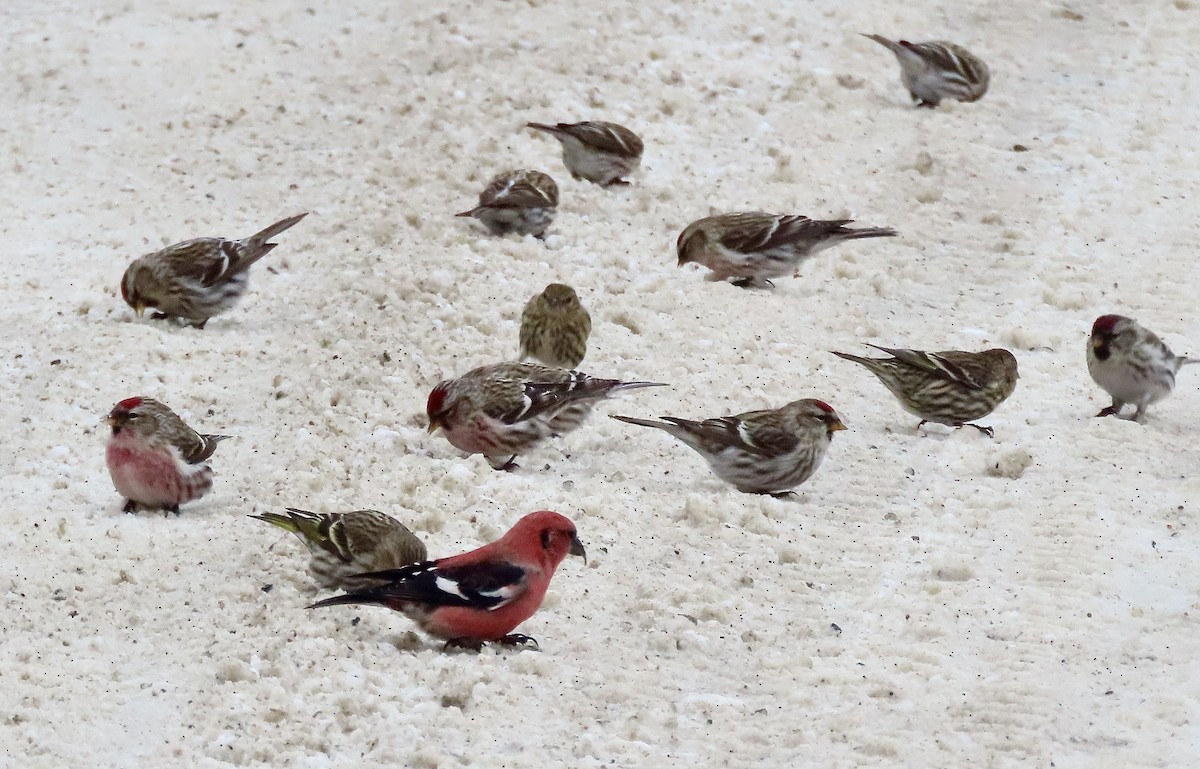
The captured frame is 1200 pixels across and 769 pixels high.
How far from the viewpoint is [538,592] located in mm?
6172

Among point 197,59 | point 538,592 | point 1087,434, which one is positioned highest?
point 538,592

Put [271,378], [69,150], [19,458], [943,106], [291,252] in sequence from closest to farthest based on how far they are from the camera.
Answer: [19,458]
[271,378]
[291,252]
[69,150]
[943,106]

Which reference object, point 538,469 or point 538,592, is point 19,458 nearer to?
point 538,469

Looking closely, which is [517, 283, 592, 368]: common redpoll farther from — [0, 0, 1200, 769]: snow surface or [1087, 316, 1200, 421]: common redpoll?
[1087, 316, 1200, 421]: common redpoll

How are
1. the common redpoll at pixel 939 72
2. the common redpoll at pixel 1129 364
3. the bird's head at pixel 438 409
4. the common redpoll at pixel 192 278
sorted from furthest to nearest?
the common redpoll at pixel 939 72
the common redpoll at pixel 192 278
the common redpoll at pixel 1129 364
the bird's head at pixel 438 409

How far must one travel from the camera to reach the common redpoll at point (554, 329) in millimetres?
8906

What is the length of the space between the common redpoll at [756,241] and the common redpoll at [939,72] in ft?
10.0

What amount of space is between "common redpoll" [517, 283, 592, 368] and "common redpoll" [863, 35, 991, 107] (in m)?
5.34

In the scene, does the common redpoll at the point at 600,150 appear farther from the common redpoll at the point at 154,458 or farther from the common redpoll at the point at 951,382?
the common redpoll at the point at 154,458

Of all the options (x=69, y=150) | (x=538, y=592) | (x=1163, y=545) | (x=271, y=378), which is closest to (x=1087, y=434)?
(x=1163, y=545)

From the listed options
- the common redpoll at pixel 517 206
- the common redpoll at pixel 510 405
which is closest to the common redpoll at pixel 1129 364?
the common redpoll at pixel 510 405

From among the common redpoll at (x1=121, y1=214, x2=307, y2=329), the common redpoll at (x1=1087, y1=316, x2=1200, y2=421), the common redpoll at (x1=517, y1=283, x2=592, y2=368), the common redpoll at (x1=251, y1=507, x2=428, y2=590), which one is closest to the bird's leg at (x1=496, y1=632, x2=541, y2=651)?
the common redpoll at (x1=251, y1=507, x2=428, y2=590)

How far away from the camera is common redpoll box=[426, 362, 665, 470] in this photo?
26.5 ft

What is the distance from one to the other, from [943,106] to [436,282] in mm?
5525
